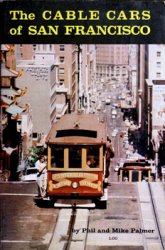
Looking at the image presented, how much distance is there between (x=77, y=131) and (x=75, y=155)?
20 cm

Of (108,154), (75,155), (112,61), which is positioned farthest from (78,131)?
(112,61)

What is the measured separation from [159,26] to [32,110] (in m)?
1.30

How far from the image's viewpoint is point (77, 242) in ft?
59.1

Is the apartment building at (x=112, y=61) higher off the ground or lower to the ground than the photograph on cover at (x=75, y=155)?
higher

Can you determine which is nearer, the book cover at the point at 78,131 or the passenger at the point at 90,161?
the book cover at the point at 78,131

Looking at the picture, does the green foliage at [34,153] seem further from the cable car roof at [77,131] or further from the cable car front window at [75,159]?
the cable car front window at [75,159]

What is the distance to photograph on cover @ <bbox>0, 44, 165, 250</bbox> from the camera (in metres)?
18.0

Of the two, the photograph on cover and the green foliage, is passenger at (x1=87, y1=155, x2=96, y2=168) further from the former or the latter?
the green foliage

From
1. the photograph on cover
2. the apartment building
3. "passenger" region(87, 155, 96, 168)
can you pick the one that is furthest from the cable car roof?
the apartment building

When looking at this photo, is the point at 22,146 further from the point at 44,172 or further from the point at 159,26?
the point at 159,26

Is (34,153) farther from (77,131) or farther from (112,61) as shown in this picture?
(112,61)

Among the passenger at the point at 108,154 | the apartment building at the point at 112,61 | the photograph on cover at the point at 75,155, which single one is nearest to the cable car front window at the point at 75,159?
the photograph on cover at the point at 75,155

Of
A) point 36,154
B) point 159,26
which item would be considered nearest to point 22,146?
point 36,154

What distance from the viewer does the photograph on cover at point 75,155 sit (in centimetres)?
1803
